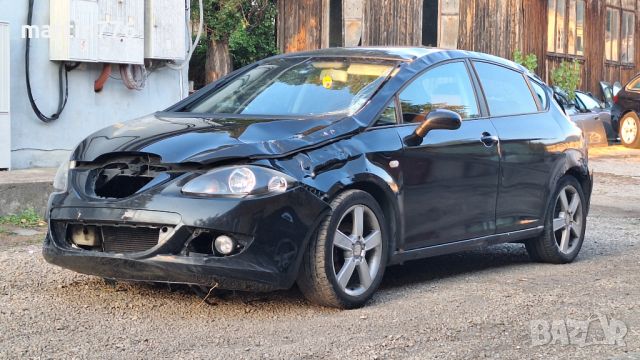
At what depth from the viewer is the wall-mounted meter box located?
436 inches

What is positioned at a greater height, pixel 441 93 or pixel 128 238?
pixel 441 93

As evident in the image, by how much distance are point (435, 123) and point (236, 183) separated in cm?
153

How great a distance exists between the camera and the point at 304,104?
6258 mm

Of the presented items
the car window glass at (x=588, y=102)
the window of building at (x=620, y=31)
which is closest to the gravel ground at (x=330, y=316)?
the car window glass at (x=588, y=102)

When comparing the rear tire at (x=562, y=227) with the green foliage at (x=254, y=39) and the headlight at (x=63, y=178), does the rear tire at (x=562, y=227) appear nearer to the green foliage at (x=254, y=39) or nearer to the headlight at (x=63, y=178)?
the headlight at (x=63, y=178)

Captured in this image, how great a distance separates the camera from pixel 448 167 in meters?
6.51

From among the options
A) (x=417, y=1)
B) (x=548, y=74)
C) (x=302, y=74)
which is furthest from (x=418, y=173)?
(x=548, y=74)

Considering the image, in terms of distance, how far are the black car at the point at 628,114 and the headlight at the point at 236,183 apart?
18.7 m

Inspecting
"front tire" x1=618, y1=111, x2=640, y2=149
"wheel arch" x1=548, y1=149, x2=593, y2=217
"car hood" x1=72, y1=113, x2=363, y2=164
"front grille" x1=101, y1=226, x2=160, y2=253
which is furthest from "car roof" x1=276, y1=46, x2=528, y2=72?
"front tire" x1=618, y1=111, x2=640, y2=149

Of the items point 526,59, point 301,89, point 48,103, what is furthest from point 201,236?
point 526,59

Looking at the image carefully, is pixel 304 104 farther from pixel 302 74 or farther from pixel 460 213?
pixel 460 213

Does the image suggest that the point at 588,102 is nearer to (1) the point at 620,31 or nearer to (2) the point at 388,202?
(1) the point at 620,31

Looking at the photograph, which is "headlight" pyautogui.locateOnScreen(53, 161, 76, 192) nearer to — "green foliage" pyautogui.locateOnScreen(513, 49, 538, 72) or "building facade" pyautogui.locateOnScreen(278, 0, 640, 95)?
"building facade" pyautogui.locateOnScreen(278, 0, 640, 95)

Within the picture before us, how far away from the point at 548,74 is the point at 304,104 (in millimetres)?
21108
